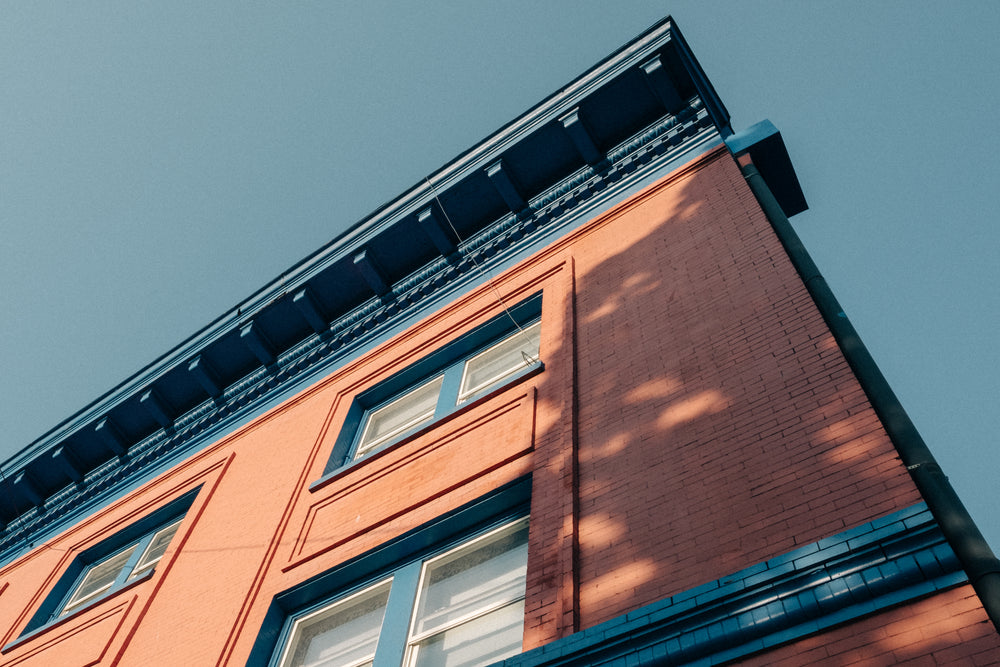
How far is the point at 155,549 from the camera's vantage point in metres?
10.8

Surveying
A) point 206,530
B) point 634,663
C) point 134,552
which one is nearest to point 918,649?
point 634,663

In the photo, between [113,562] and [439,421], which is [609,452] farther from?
[113,562]

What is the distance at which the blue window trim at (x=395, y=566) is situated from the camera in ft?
21.1

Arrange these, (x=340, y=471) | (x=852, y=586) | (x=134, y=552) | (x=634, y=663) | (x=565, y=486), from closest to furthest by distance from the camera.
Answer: (x=852, y=586) → (x=634, y=663) → (x=565, y=486) → (x=340, y=471) → (x=134, y=552)

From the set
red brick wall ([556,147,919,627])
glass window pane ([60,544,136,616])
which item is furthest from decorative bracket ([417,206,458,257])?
glass window pane ([60,544,136,616])

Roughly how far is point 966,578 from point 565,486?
2.75 metres

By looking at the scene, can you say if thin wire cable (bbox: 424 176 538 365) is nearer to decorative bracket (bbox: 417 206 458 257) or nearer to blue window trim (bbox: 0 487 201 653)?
decorative bracket (bbox: 417 206 458 257)

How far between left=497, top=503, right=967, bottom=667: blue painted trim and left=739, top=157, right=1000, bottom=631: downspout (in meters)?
0.09

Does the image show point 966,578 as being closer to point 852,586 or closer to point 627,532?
point 852,586

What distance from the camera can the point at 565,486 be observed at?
5.67 metres

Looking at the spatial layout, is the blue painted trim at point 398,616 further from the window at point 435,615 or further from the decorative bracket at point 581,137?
the decorative bracket at point 581,137

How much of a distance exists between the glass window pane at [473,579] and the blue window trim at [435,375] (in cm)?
202

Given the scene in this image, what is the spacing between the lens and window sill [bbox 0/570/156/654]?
9141mm

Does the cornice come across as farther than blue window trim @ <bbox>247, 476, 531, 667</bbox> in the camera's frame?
Yes
